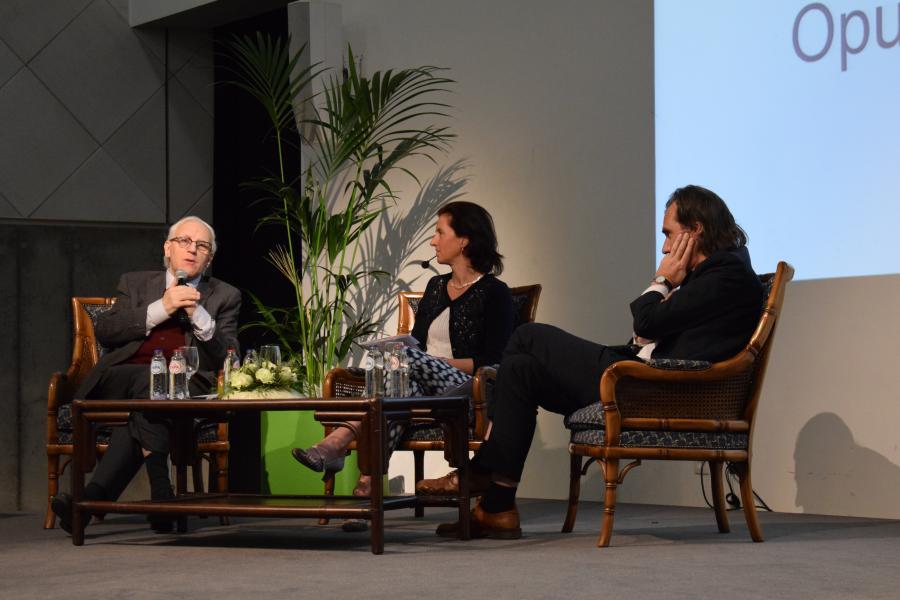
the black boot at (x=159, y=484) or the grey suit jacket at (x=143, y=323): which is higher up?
the grey suit jacket at (x=143, y=323)

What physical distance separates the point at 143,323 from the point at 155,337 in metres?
0.07

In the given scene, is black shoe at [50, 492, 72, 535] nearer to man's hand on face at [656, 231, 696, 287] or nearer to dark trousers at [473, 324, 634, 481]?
dark trousers at [473, 324, 634, 481]

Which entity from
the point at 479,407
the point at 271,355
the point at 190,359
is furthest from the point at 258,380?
the point at 479,407

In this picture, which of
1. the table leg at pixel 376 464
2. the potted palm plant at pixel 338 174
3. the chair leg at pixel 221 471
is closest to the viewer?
the table leg at pixel 376 464

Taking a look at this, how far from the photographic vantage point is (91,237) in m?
6.63

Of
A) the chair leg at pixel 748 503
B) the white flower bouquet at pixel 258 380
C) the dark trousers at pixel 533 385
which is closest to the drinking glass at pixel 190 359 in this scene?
A: the white flower bouquet at pixel 258 380

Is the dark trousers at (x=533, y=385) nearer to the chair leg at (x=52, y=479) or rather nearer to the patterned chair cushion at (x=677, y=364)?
the patterned chair cushion at (x=677, y=364)

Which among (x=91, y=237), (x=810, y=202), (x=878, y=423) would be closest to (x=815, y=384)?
(x=878, y=423)

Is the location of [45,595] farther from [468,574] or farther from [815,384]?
[815,384]

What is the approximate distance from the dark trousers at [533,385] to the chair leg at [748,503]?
17.7 inches

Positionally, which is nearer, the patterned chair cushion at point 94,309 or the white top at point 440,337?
the white top at point 440,337

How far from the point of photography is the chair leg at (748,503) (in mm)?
3654

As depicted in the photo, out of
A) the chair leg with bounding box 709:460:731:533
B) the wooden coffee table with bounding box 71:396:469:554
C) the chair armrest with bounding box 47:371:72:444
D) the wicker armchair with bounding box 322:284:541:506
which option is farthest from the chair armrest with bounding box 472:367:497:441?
the chair armrest with bounding box 47:371:72:444

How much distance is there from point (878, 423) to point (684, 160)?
1.25m
